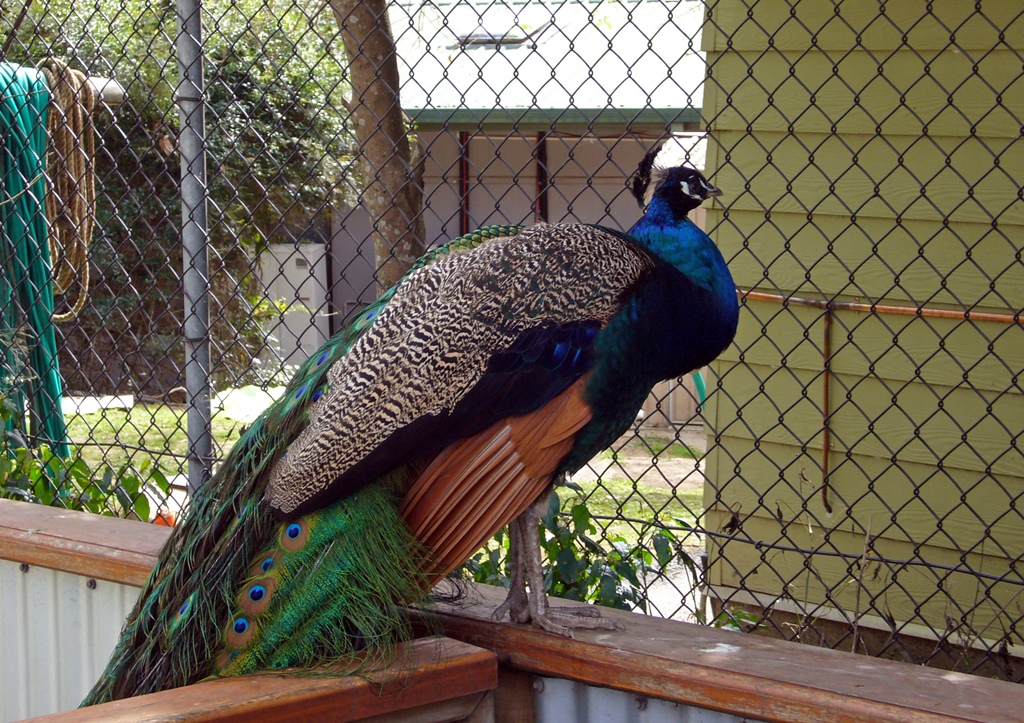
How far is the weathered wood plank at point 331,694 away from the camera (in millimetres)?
1672

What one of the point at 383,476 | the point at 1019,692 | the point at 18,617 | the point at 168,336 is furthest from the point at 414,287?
the point at 168,336

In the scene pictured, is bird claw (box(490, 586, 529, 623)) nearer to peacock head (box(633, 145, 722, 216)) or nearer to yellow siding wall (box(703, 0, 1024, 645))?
peacock head (box(633, 145, 722, 216))

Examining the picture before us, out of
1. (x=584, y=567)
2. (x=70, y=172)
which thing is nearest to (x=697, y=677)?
(x=584, y=567)

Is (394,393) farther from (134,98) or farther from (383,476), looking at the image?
(134,98)

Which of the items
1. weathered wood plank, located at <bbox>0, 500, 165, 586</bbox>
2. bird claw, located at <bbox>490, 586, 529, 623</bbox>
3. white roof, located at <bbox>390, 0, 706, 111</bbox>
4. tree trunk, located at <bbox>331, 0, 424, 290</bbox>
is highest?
white roof, located at <bbox>390, 0, 706, 111</bbox>

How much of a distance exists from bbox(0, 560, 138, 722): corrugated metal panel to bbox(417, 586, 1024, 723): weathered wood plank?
0.91m

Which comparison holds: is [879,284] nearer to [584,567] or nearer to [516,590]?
[584,567]

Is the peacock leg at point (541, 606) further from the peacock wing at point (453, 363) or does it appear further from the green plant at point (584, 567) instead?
the green plant at point (584, 567)

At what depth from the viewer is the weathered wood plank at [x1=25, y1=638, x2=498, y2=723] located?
5.49ft

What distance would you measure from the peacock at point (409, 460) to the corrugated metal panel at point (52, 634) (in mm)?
558

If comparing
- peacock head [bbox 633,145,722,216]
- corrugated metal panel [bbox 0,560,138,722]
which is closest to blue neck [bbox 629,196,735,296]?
peacock head [bbox 633,145,722,216]

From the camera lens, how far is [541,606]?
2.06 metres

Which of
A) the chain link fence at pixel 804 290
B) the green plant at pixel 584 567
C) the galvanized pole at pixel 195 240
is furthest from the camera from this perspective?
the chain link fence at pixel 804 290

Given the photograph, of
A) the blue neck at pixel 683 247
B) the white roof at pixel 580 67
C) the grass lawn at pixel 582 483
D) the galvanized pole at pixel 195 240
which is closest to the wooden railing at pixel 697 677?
the blue neck at pixel 683 247
